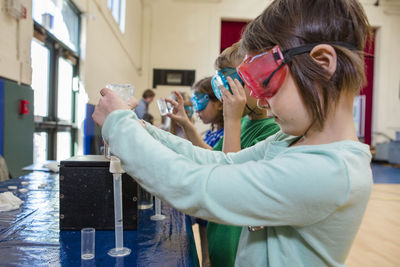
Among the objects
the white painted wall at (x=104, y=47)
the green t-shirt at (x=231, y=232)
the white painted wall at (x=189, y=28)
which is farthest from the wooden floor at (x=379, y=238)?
the white painted wall at (x=189, y=28)

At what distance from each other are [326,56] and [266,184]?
0.29 meters

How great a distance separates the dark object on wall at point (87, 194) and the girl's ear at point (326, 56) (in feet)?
2.13

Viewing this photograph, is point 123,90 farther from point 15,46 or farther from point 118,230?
point 15,46

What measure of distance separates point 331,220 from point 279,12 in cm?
45

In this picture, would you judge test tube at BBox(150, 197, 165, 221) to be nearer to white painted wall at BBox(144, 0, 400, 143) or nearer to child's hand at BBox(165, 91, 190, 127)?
child's hand at BBox(165, 91, 190, 127)

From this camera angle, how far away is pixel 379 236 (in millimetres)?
2865

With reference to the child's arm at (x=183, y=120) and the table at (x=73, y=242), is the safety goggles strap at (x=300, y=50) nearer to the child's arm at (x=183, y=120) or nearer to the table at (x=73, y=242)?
the table at (x=73, y=242)

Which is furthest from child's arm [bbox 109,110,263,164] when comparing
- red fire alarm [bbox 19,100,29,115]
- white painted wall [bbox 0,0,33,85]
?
red fire alarm [bbox 19,100,29,115]

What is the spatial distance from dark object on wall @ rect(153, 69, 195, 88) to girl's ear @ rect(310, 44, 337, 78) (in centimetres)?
854

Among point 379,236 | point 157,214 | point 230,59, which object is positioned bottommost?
point 379,236

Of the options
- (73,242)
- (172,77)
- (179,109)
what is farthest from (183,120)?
(172,77)

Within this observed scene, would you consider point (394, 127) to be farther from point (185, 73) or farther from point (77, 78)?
point (77, 78)

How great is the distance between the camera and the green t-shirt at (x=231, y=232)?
127cm

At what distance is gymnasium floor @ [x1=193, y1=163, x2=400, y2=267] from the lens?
230 centimetres
